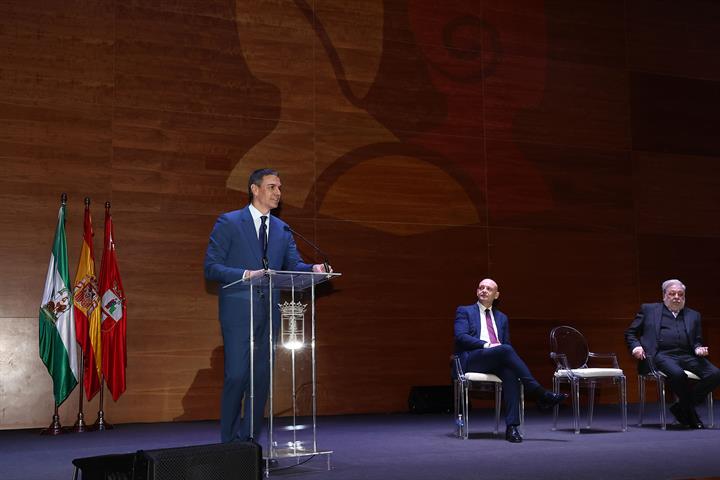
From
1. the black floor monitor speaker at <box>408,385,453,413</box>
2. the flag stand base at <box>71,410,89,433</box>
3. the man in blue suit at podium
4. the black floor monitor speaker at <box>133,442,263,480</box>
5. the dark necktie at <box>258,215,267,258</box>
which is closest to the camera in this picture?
the black floor monitor speaker at <box>133,442,263,480</box>

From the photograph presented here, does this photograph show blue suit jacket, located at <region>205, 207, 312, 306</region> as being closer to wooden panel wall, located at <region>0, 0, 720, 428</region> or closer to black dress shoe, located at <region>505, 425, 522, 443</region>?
black dress shoe, located at <region>505, 425, 522, 443</region>

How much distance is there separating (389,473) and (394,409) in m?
3.38

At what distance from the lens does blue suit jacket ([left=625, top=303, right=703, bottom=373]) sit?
6246 millimetres

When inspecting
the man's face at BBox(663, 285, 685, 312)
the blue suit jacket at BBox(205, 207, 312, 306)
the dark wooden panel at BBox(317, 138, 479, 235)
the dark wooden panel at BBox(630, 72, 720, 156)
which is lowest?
the man's face at BBox(663, 285, 685, 312)

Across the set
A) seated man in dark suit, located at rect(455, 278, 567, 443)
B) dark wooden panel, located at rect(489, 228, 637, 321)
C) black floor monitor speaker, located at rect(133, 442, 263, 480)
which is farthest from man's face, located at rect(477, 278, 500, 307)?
black floor monitor speaker, located at rect(133, 442, 263, 480)

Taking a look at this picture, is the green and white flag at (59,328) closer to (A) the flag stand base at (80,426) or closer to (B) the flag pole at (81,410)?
(B) the flag pole at (81,410)

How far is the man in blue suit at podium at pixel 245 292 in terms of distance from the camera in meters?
4.02

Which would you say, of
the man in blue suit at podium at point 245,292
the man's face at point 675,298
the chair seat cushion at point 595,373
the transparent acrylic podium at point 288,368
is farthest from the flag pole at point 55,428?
the man's face at point 675,298

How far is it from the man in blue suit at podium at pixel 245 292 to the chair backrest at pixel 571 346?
2.97 metres

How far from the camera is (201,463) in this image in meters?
2.51

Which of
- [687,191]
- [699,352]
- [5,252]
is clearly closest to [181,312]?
[5,252]

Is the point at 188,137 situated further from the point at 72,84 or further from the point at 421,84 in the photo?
the point at 421,84

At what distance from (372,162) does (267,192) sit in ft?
10.9

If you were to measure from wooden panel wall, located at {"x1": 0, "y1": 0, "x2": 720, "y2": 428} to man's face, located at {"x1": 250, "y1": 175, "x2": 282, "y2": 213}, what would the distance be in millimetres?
2731
